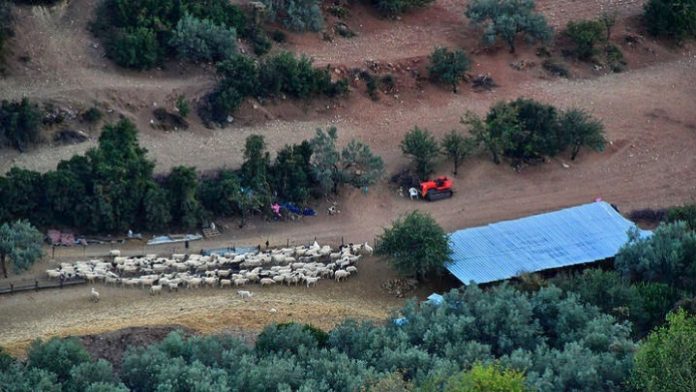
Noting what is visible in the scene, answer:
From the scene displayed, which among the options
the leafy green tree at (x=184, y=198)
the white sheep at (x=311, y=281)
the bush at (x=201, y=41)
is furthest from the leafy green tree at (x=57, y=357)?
the bush at (x=201, y=41)

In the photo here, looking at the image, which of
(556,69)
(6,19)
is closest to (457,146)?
(556,69)

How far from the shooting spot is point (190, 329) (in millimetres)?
48062

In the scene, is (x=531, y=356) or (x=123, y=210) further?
(x=123, y=210)

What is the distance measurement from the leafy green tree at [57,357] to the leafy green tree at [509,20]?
26000 mm

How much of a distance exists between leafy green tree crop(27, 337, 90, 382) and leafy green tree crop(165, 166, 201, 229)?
10.00m

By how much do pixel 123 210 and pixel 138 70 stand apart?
27.2 ft

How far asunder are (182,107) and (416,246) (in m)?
11.5

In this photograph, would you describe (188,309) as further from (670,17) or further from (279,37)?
(670,17)

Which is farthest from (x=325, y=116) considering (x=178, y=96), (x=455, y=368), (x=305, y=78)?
(x=455, y=368)

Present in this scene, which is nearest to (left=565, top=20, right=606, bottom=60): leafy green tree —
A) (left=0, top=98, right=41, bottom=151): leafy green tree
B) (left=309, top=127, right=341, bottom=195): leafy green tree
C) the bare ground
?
the bare ground

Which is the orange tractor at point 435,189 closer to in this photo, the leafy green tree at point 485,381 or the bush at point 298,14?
the bush at point 298,14

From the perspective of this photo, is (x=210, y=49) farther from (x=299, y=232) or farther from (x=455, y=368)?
(x=455, y=368)

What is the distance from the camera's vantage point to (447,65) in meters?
61.7

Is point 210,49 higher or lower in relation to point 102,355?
higher
